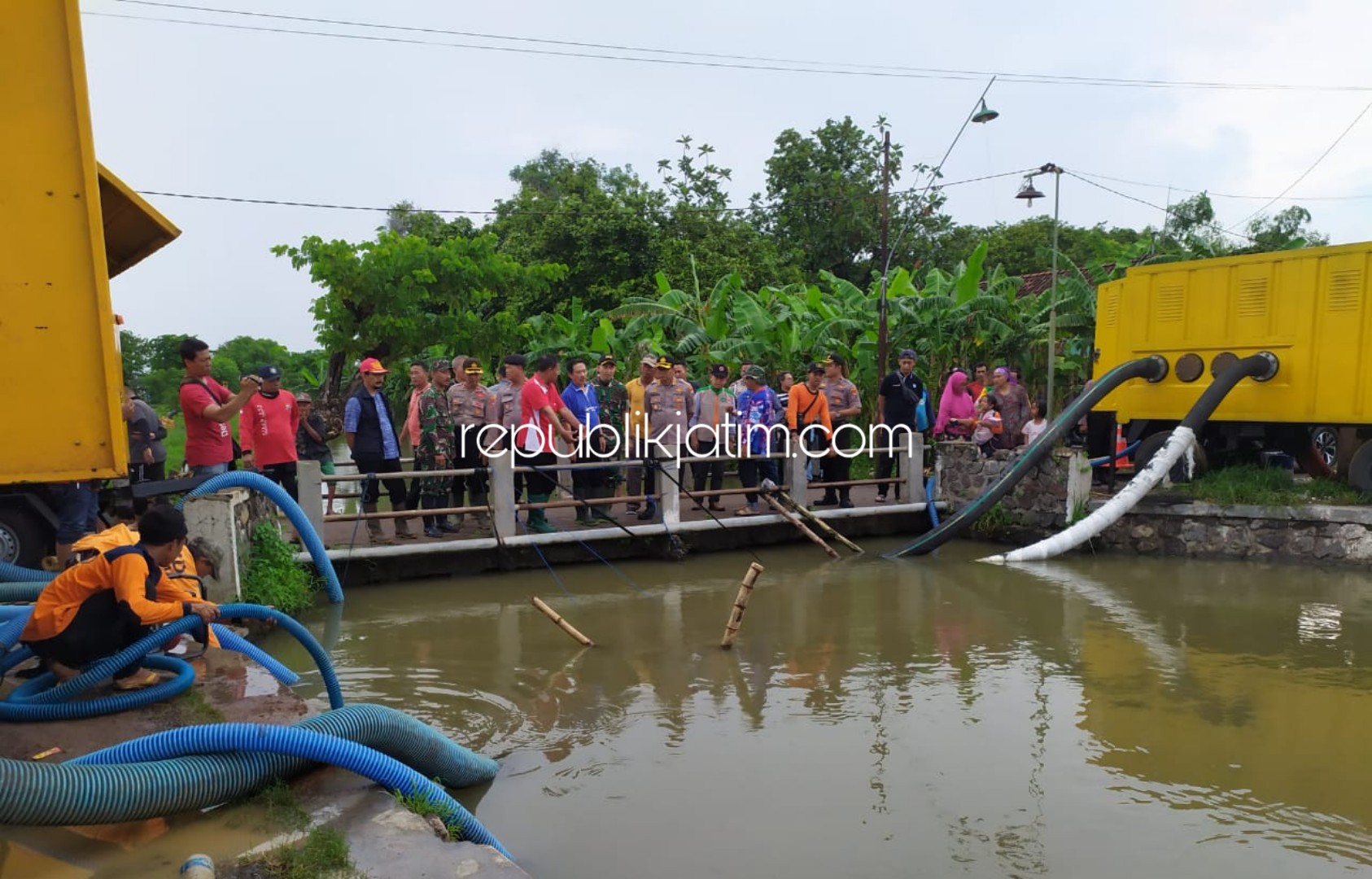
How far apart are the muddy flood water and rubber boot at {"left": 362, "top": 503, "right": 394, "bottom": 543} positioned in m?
0.56

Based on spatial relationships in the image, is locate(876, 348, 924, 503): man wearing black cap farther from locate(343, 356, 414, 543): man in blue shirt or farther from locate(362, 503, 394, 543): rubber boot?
locate(362, 503, 394, 543): rubber boot

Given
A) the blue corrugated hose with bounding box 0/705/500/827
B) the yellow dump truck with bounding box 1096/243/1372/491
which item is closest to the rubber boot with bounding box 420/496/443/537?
the blue corrugated hose with bounding box 0/705/500/827

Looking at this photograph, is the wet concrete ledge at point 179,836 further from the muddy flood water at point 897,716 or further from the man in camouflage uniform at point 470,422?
the man in camouflage uniform at point 470,422

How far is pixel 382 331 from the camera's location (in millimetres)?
20828

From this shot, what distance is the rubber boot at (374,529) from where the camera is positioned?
10.1m

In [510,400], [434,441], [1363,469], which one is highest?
[510,400]

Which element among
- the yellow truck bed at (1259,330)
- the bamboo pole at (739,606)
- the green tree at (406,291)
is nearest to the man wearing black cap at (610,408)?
the bamboo pole at (739,606)

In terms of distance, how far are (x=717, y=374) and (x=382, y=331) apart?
36.2 feet

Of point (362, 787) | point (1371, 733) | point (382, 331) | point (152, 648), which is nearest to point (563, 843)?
point (362, 787)

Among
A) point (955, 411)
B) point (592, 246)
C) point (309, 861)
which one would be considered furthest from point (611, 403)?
point (592, 246)

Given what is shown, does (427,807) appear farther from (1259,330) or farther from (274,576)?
(1259,330)

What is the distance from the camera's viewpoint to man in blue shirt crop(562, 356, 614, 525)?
36.5 ft

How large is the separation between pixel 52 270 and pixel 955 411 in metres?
10.7

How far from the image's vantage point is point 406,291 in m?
20.8
